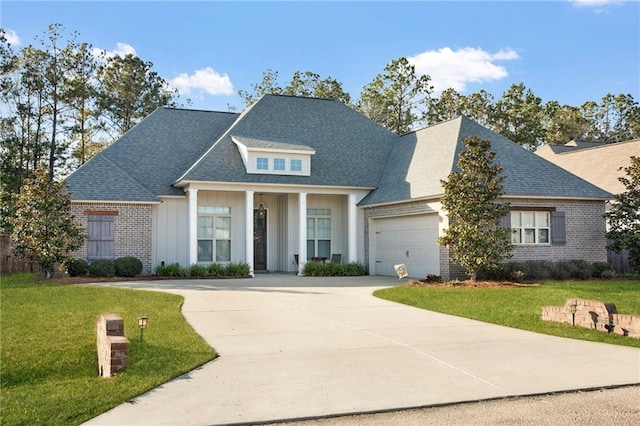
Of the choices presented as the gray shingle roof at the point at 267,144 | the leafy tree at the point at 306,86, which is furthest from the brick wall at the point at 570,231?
the leafy tree at the point at 306,86

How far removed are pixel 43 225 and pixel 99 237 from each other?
9.14ft

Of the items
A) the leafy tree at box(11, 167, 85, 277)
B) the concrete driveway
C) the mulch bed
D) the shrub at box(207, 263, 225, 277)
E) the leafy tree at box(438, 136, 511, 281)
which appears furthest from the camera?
the shrub at box(207, 263, 225, 277)

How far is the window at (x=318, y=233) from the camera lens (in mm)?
25938

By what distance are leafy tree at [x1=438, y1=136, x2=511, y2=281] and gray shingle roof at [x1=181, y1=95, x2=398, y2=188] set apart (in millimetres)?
6852

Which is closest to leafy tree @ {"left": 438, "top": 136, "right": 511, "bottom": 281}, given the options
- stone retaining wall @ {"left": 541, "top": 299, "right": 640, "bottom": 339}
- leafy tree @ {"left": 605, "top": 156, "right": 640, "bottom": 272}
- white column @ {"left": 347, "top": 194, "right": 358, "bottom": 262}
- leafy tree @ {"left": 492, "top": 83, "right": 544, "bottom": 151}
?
leafy tree @ {"left": 605, "top": 156, "right": 640, "bottom": 272}

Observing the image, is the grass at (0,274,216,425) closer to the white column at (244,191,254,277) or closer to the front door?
the white column at (244,191,254,277)

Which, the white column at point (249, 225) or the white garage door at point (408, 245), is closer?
the white garage door at point (408, 245)

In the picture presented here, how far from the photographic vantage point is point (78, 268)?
68.0 ft

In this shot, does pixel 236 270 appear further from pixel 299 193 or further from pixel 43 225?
pixel 43 225

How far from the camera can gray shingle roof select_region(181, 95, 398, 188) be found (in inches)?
928

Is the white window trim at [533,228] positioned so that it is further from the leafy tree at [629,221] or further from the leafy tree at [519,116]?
the leafy tree at [519,116]

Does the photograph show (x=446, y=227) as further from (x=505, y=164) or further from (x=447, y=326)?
(x=447, y=326)

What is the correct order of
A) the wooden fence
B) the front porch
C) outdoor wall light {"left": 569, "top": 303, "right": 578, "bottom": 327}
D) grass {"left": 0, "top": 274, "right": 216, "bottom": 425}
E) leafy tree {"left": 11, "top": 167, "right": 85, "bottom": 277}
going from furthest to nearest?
the wooden fence → the front porch → leafy tree {"left": 11, "top": 167, "right": 85, "bottom": 277} → outdoor wall light {"left": 569, "top": 303, "right": 578, "bottom": 327} → grass {"left": 0, "top": 274, "right": 216, "bottom": 425}

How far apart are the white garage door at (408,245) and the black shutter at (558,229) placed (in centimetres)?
403
